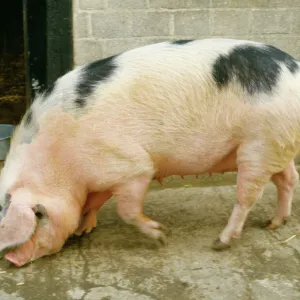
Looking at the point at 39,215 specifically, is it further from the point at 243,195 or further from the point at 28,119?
the point at 243,195

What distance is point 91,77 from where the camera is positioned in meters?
3.44

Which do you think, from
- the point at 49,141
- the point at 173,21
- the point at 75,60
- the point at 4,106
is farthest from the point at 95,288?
the point at 4,106

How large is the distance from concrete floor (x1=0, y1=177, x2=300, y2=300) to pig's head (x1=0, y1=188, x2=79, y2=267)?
0.33 ft

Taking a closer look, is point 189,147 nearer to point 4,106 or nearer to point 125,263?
point 125,263

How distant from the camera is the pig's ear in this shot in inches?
131

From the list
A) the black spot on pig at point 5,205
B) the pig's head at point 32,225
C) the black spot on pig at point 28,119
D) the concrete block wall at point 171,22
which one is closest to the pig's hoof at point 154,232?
the pig's head at point 32,225

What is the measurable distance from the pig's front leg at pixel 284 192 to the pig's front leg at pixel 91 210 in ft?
→ 3.62

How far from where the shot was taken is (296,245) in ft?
12.2

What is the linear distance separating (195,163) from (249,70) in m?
0.64

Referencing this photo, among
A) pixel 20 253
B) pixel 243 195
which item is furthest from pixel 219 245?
pixel 20 253

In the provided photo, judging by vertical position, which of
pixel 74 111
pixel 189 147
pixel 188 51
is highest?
pixel 188 51

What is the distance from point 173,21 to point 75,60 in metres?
0.81

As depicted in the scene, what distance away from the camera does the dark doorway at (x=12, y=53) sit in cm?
732

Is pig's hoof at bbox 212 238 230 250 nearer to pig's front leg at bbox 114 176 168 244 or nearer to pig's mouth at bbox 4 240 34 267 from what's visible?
pig's front leg at bbox 114 176 168 244
